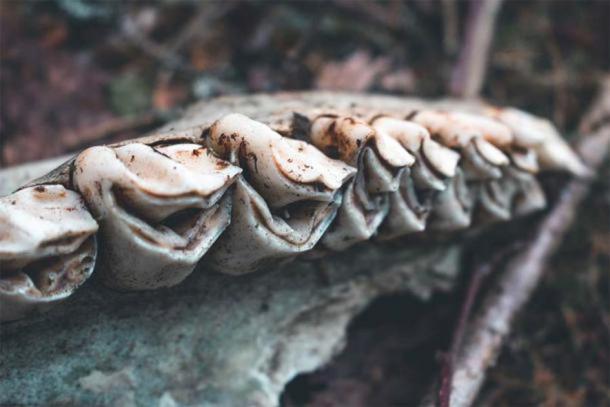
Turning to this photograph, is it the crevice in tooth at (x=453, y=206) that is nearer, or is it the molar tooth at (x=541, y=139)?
the crevice in tooth at (x=453, y=206)

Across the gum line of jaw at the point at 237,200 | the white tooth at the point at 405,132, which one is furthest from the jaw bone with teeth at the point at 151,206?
the white tooth at the point at 405,132

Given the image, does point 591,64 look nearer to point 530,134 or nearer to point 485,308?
point 530,134

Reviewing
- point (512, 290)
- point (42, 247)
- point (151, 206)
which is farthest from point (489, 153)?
point (42, 247)

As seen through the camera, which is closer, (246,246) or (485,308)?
(246,246)

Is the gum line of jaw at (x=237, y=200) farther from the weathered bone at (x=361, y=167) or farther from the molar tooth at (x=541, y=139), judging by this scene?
the molar tooth at (x=541, y=139)

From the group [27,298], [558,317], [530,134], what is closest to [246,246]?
[27,298]

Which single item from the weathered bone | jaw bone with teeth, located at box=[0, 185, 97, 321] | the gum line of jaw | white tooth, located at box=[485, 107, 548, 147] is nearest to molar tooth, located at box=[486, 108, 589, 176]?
white tooth, located at box=[485, 107, 548, 147]
